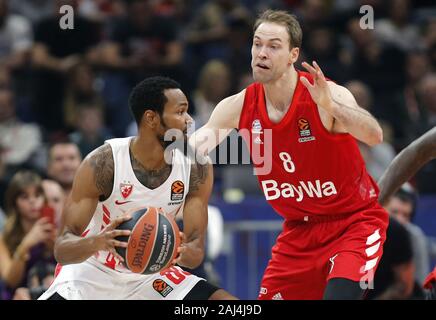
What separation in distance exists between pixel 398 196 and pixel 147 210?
336 cm

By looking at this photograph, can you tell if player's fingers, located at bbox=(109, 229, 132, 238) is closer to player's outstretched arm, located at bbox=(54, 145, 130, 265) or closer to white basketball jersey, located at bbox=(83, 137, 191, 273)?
player's outstretched arm, located at bbox=(54, 145, 130, 265)

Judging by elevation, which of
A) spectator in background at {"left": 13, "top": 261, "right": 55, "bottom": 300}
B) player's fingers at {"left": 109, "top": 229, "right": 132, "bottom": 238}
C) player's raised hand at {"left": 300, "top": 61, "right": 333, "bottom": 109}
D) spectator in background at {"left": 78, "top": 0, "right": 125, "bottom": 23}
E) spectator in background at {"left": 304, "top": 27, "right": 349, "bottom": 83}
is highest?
spectator in background at {"left": 78, "top": 0, "right": 125, "bottom": 23}

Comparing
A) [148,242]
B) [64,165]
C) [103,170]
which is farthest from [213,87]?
[148,242]

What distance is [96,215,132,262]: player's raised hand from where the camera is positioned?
5.59 metres

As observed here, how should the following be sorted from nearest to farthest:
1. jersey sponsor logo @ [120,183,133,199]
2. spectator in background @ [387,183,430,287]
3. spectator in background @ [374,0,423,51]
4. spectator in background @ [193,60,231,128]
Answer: jersey sponsor logo @ [120,183,133,199] → spectator in background @ [387,183,430,287] → spectator in background @ [193,60,231,128] → spectator in background @ [374,0,423,51]

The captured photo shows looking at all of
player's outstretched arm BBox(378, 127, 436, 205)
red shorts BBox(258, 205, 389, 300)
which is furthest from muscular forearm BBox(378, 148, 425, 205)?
red shorts BBox(258, 205, 389, 300)

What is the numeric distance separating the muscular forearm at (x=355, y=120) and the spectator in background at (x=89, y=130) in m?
5.19

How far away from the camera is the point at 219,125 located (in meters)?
6.60

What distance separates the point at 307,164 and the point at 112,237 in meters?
1.45

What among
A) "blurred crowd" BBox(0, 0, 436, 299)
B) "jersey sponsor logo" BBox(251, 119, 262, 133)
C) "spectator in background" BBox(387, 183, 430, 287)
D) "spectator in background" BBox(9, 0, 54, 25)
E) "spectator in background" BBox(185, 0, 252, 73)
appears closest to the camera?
"jersey sponsor logo" BBox(251, 119, 262, 133)

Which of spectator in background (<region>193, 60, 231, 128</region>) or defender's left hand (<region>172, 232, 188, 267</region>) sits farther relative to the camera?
spectator in background (<region>193, 60, 231, 128</region>)

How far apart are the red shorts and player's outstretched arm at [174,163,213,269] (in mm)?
602
